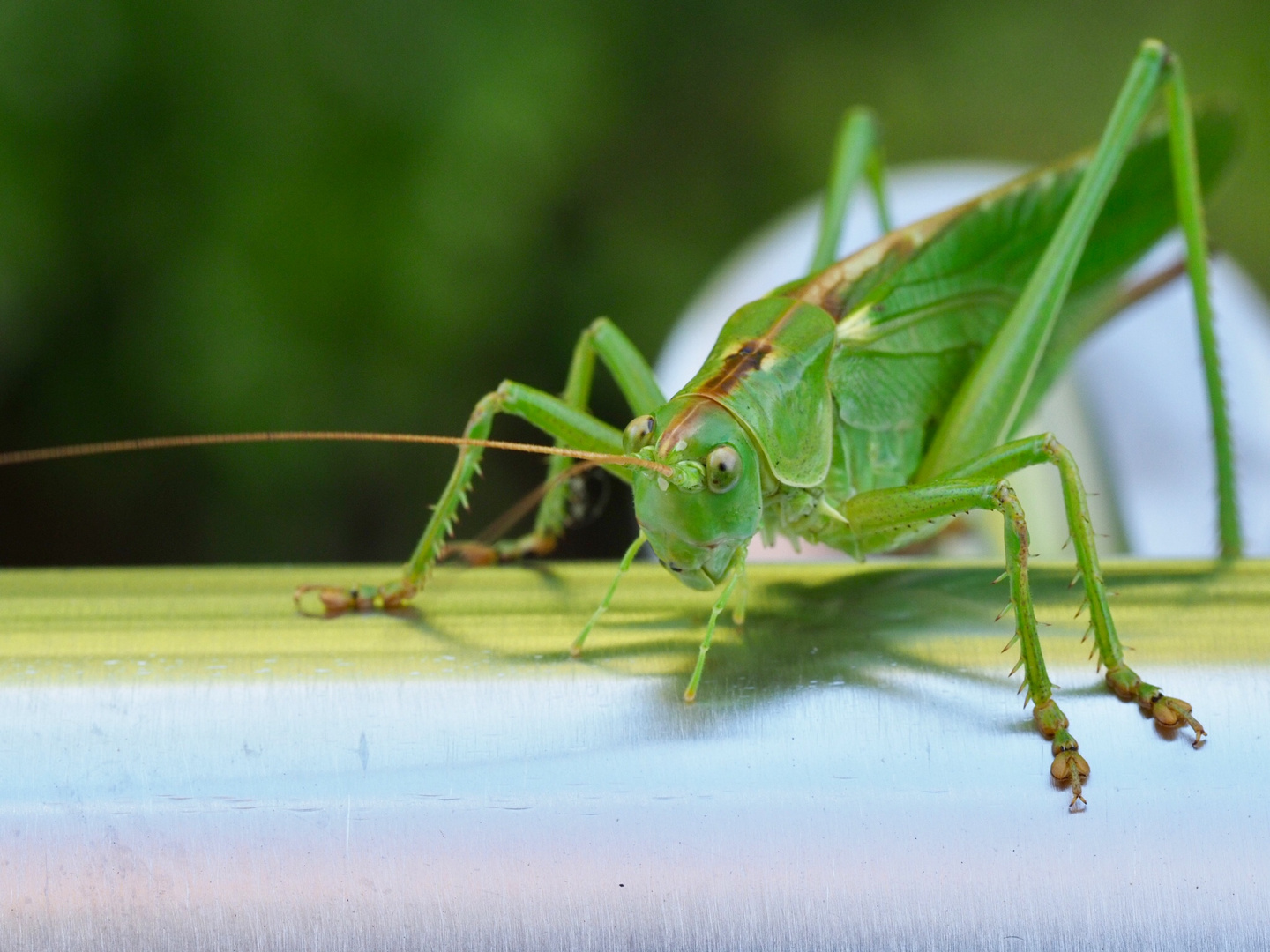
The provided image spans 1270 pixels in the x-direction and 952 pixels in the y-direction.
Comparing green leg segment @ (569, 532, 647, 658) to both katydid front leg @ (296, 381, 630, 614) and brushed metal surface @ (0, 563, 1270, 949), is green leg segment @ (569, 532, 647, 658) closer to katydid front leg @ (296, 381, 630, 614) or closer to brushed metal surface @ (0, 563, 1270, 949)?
brushed metal surface @ (0, 563, 1270, 949)

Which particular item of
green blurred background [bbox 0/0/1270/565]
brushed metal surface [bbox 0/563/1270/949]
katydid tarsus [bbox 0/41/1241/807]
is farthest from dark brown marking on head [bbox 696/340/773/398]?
green blurred background [bbox 0/0/1270/565]

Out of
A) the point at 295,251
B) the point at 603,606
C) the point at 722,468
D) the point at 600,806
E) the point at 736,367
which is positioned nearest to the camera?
the point at 600,806

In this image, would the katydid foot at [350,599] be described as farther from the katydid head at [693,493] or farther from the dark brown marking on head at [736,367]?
the dark brown marking on head at [736,367]

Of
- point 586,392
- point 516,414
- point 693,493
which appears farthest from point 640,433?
point 586,392

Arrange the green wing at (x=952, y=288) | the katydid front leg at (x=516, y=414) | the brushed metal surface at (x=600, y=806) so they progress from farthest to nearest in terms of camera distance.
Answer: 1. the green wing at (x=952, y=288)
2. the katydid front leg at (x=516, y=414)
3. the brushed metal surface at (x=600, y=806)

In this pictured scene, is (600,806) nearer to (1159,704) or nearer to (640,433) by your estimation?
(1159,704)

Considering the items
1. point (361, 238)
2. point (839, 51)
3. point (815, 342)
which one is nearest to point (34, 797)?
point (815, 342)

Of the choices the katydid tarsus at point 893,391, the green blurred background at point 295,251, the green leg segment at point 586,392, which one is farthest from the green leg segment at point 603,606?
the green blurred background at point 295,251
